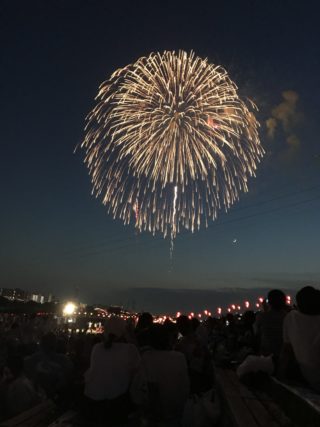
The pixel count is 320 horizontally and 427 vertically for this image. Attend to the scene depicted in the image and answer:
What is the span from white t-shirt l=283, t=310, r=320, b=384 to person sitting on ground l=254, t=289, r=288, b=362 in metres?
2.24

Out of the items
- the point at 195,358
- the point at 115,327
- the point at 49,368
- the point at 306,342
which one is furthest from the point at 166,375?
the point at 49,368

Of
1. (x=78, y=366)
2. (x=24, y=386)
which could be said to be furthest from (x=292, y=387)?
(x=78, y=366)

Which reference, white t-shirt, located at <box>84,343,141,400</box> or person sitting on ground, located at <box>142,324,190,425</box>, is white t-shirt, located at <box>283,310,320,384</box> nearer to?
person sitting on ground, located at <box>142,324,190,425</box>

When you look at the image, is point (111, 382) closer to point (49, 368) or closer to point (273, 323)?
point (49, 368)

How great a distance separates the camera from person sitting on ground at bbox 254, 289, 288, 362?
7.06 m

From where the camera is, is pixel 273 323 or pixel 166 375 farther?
pixel 273 323

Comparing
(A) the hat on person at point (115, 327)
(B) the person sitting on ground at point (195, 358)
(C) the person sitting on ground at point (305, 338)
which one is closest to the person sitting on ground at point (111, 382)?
Result: (A) the hat on person at point (115, 327)

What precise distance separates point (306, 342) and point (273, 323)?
2.52 metres

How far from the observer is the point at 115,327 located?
6.03m

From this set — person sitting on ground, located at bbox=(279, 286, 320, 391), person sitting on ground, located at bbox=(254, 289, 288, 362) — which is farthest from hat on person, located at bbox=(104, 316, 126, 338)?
person sitting on ground, located at bbox=(254, 289, 288, 362)

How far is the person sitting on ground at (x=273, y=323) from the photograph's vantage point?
278 inches

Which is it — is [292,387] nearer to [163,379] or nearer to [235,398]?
[235,398]

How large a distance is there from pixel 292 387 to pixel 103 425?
2.48 metres

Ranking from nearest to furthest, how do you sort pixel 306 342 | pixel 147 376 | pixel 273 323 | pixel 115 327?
1. pixel 306 342
2. pixel 147 376
3. pixel 115 327
4. pixel 273 323
